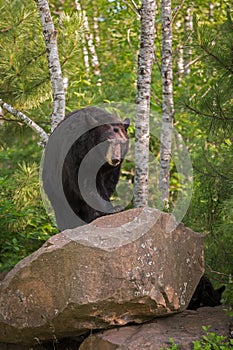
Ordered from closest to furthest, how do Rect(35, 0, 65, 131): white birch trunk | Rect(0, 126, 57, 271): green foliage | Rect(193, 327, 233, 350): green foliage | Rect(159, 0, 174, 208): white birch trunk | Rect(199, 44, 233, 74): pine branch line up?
Rect(193, 327, 233, 350): green foliage → Rect(199, 44, 233, 74): pine branch → Rect(35, 0, 65, 131): white birch trunk → Rect(0, 126, 57, 271): green foliage → Rect(159, 0, 174, 208): white birch trunk

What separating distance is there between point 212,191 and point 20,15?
3263 millimetres

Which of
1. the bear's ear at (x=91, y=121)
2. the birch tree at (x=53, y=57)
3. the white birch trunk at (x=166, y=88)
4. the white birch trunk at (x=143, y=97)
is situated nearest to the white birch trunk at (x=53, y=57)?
the birch tree at (x=53, y=57)

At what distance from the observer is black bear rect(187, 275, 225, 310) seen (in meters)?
4.97

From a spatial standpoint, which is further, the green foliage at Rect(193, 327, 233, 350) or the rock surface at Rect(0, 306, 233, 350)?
the rock surface at Rect(0, 306, 233, 350)

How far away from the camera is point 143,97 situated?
549cm

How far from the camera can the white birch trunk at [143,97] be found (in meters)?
5.42

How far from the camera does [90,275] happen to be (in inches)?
154

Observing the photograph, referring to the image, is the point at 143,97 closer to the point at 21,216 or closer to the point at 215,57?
the point at 215,57

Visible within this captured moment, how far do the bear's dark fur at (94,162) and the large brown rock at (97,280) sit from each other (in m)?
0.64

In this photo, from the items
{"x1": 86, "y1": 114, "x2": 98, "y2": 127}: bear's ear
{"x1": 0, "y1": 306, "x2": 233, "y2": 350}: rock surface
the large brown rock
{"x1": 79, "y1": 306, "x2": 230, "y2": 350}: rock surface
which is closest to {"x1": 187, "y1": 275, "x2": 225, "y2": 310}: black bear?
{"x1": 0, "y1": 306, "x2": 233, "y2": 350}: rock surface

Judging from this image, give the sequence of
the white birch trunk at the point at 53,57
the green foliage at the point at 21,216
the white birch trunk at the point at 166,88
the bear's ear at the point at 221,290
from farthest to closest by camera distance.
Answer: the white birch trunk at the point at 166,88 → the green foliage at the point at 21,216 → the white birch trunk at the point at 53,57 → the bear's ear at the point at 221,290

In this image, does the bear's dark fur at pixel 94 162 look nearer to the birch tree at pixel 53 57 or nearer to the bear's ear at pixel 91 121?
the bear's ear at pixel 91 121

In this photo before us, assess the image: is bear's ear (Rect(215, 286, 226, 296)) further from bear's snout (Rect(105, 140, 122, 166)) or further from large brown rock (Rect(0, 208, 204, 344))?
bear's snout (Rect(105, 140, 122, 166))

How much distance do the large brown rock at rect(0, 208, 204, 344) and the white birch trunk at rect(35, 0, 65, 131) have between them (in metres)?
2.01
